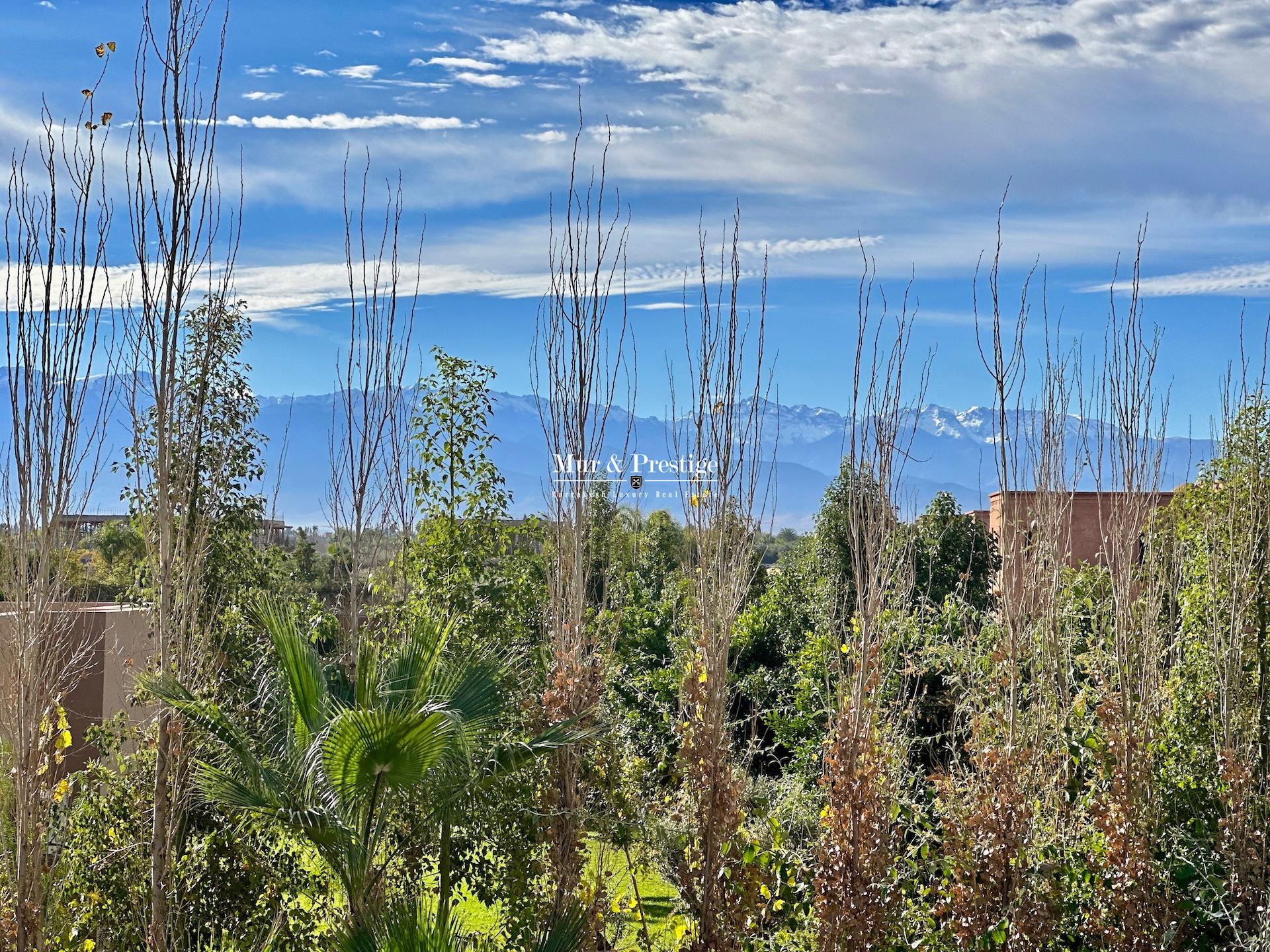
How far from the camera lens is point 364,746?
12.2ft

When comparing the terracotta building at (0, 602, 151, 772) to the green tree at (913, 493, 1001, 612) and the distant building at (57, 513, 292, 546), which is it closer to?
the distant building at (57, 513, 292, 546)

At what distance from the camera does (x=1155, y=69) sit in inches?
251

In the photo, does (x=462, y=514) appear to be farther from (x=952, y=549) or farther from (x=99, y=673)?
(x=952, y=549)

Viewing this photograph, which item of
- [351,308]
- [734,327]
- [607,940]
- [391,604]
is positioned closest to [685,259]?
[734,327]

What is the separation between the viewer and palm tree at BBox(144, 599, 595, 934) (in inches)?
146

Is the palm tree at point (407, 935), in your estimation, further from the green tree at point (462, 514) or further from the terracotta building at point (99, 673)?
the terracotta building at point (99, 673)

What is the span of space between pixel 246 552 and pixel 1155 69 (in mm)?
6303

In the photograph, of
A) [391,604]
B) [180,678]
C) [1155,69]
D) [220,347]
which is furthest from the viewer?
[1155,69]

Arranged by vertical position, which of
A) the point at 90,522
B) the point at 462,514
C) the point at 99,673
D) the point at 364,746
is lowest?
the point at 99,673

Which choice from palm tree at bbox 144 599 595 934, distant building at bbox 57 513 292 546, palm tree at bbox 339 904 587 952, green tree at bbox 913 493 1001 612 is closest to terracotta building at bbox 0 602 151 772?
distant building at bbox 57 513 292 546

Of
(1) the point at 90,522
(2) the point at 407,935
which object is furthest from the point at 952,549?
(2) the point at 407,935

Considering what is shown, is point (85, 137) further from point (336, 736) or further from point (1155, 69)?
point (1155, 69)

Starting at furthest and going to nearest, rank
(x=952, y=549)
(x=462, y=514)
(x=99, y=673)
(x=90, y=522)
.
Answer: (x=952, y=549)
(x=99, y=673)
(x=90, y=522)
(x=462, y=514)

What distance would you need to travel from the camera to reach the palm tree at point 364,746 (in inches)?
146
